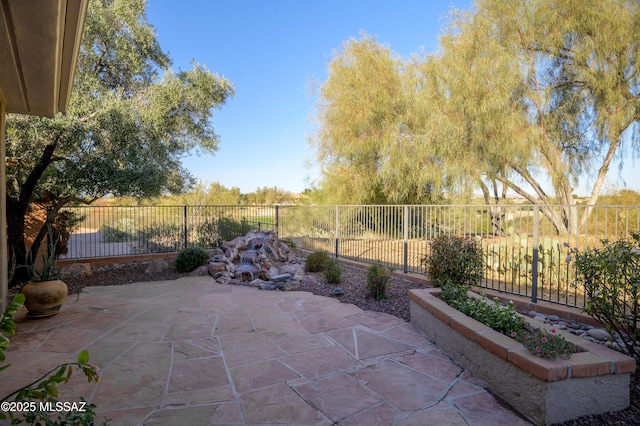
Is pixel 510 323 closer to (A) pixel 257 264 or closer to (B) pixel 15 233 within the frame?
(A) pixel 257 264

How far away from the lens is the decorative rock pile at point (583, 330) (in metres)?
3.53

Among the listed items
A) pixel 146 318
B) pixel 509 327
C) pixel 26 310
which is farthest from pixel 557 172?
pixel 26 310

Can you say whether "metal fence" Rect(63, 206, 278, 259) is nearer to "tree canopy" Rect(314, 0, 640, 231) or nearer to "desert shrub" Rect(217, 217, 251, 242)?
"desert shrub" Rect(217, 217, 251, 242)

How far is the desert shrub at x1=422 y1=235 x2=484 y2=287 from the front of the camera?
4.79 meters

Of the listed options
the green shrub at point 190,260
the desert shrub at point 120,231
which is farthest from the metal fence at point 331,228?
the green shrub at point 190,260

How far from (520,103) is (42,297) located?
13.1 metres

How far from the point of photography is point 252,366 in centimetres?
322

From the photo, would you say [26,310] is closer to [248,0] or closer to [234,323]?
[234,323]

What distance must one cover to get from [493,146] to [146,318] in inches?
410

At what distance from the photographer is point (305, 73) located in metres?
14.6

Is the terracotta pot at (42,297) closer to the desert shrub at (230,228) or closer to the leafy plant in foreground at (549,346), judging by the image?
the leafy plant in foreground at (549,346)

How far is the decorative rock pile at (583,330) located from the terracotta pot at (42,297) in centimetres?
633

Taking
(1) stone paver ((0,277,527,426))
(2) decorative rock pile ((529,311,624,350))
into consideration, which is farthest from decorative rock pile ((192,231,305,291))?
(2) decorative rock pile ((529,311,624,350))

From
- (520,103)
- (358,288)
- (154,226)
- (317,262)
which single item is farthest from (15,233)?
(520,103)
